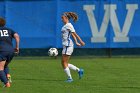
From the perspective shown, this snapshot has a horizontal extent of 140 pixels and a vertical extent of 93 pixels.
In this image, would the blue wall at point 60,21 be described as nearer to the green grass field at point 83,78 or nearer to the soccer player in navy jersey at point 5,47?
the green grass field at point 83,78

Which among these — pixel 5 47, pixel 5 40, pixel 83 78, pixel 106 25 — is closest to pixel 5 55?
pixel 5 47

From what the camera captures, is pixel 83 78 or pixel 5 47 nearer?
pixel 5 47

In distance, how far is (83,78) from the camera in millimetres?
15383

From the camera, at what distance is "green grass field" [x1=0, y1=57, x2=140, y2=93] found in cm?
1273

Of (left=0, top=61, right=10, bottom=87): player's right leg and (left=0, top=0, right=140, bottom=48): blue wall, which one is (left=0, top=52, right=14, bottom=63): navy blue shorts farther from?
(left=0, top=0, right=140, bottom=48): blue wall

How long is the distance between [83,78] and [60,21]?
8.48 metres

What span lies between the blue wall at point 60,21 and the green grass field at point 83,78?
1.09 metres

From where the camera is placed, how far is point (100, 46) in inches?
931

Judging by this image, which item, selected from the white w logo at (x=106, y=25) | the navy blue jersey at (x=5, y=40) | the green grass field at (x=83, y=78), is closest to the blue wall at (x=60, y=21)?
the white w logo at (x=106, y=25)

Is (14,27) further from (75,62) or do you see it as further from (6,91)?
(6,91)

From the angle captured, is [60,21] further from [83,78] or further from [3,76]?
[3,76]

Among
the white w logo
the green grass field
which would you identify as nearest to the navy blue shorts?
the green grass field

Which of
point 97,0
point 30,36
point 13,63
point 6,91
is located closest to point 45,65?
point 13,63

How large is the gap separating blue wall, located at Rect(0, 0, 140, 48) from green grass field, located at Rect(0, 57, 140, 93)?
1089 mm
